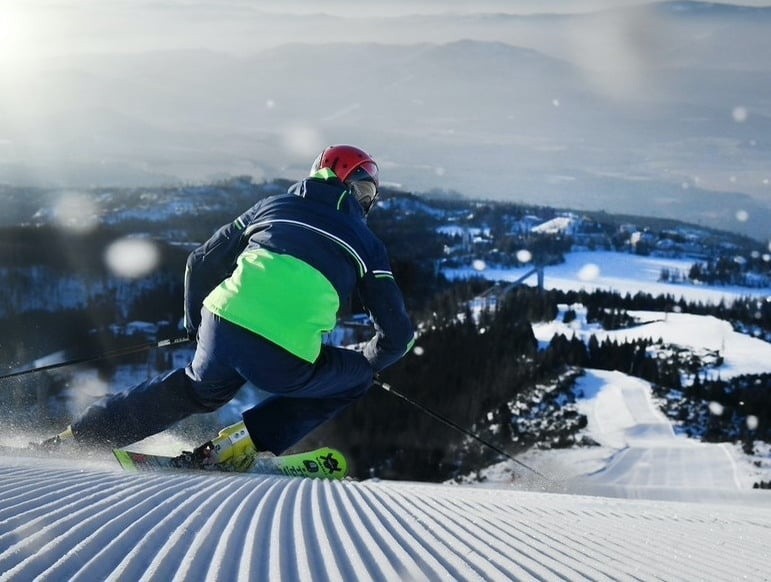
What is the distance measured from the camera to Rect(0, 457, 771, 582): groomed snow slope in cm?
222

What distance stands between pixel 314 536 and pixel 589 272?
167802mm

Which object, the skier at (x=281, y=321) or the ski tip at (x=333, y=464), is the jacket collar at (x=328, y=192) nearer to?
the skier at (x=281, y=321)

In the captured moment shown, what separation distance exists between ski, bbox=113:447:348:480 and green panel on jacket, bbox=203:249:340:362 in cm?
155

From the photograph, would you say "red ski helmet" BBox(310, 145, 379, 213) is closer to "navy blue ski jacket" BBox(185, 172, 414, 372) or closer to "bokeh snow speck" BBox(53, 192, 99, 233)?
"navy blue ski jacket" BBox(185, 172, 414, 372)

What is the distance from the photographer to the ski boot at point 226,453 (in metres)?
5.34

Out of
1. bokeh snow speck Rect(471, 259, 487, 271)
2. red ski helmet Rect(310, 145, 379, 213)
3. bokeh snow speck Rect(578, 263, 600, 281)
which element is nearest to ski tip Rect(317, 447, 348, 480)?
red ski helmet Rect(310, 145, 379, 213)

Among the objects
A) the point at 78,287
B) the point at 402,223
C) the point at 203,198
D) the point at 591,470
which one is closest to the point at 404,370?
the point at 591,470

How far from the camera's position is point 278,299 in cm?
397

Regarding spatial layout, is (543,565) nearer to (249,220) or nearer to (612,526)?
(612,526)

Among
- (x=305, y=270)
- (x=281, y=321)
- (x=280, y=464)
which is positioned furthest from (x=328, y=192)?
(x=280, y=464)

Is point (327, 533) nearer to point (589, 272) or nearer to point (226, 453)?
point (226, 453)

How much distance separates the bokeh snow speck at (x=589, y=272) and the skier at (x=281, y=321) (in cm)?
15556

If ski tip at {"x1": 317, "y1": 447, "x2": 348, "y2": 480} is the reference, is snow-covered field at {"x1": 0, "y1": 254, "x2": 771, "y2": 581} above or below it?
above

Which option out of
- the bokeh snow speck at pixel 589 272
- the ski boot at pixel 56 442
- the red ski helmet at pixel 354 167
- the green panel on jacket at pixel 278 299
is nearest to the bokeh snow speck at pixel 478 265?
the bokeh snow speck at pixel 589 272
